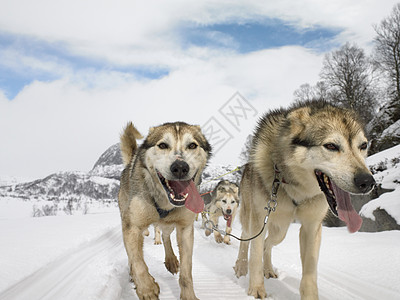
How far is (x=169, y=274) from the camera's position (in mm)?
3666

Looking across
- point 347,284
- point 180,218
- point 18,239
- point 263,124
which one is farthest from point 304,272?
point 18,239

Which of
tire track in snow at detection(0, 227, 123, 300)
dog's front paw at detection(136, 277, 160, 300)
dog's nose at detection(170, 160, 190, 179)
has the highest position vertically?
dog's nose at detection(170, 160, 190, 179)

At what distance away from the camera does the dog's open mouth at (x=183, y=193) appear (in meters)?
2.71

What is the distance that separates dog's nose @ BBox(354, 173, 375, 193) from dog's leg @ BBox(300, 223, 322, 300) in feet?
2.85

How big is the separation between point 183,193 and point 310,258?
1.27m

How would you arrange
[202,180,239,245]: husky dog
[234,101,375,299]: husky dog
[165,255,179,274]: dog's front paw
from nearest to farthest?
1. [234,101,375,299]: husky dog
2. [165,255,179,274]: dog's front paw
3. [202,180,239,245]: husky dog

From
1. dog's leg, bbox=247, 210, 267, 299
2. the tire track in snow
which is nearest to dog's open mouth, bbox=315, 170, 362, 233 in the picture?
dog's leg, bbox=247, 210, 267, 299

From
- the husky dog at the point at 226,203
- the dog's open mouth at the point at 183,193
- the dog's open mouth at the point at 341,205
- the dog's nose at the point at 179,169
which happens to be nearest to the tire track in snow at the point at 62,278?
the dog's open mouth at the point at 183,193

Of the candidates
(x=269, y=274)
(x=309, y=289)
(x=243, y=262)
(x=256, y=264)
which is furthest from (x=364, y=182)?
(x=243, y=262)

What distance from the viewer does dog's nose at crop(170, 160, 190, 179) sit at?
8.68ft

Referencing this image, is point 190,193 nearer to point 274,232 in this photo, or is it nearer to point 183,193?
point 183,193

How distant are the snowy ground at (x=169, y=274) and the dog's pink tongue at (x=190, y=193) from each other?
851 millimetres

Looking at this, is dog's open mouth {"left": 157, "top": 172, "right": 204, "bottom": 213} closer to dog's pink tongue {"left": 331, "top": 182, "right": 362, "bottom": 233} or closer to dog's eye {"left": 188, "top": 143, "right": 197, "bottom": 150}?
dog's eye {"left": 188, "top": 143, "right": 197, "bottom": 150}

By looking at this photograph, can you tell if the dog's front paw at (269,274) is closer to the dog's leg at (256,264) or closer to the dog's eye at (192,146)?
the dog's leg at (256,264)
